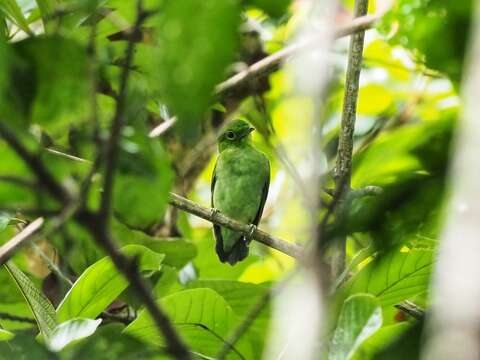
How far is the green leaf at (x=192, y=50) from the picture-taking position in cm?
69

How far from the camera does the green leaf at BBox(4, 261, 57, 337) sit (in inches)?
80.4

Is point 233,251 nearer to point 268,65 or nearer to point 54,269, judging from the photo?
point 54,269

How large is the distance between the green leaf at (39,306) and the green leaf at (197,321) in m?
0.19

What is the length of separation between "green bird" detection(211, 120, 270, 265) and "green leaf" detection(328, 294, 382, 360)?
3.76 metres

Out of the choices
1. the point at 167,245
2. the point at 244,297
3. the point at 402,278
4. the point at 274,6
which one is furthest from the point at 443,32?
the point at 167,245

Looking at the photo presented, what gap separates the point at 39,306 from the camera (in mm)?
2104

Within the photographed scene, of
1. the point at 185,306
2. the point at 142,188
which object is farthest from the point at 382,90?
the point at 142,188

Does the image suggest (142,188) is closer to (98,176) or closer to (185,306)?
(98,176)

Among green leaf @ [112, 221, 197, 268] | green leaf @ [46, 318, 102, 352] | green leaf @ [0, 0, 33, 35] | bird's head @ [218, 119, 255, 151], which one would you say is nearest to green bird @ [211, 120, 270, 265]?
bird's head @ [218, 119, 255, 151]

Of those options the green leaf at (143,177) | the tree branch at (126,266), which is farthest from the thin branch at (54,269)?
the tree branch at (126,266)

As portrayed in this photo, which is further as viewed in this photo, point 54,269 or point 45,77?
point 54,269

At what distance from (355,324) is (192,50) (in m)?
0.73

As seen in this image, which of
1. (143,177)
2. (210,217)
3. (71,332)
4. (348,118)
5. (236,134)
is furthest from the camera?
(236,134)

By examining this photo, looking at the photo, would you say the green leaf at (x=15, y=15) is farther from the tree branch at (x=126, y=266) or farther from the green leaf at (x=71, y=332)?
the tree branch at (x=126, y=266)
